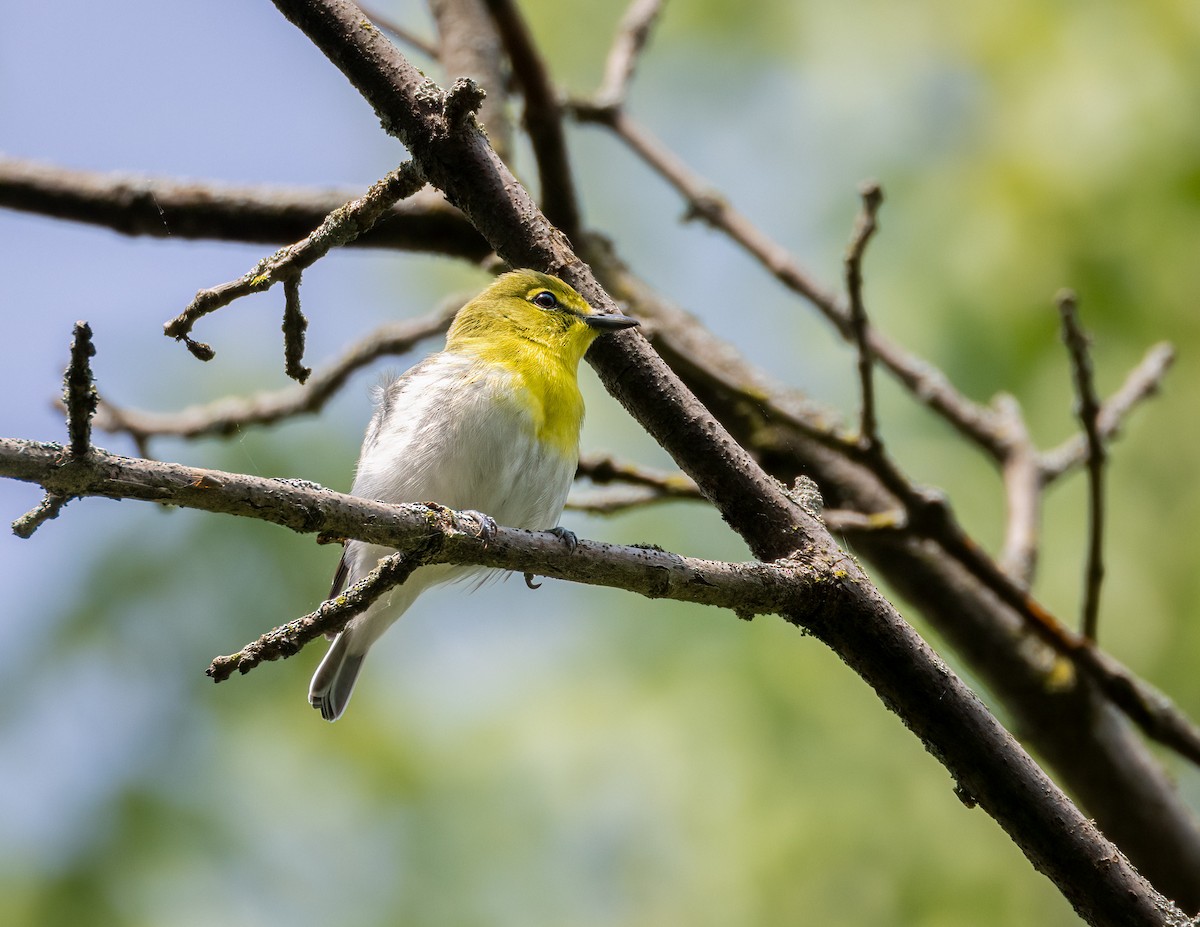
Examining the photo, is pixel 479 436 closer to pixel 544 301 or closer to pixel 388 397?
pixel 388 397

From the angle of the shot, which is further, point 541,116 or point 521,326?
point 541,116

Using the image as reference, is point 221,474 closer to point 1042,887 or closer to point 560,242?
point 560,242

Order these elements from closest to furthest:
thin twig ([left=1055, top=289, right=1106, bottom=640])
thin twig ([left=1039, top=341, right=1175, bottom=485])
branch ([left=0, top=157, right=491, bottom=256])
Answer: thin twig ([left=1055, top=289, right=1106, bottom=640]) < branch ([left=0, top=157, right=491, bottom=256]) < thin twig ([left=1039, top=341, right=1175, bottom=485])

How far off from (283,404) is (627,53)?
2174mm

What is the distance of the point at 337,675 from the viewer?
13.8 feet

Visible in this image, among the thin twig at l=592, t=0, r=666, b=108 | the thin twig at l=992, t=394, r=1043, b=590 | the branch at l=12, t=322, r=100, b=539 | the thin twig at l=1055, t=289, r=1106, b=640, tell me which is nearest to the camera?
the branch at l=12, t=322, r=100, b=539

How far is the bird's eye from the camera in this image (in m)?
4.13

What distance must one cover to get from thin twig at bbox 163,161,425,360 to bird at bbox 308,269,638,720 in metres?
1.16

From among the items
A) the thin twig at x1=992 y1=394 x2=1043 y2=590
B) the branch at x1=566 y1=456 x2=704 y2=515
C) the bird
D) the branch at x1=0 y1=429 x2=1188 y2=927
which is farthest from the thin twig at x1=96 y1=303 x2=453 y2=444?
the branch at x1=0 y1=429 x2=1188 y2=927

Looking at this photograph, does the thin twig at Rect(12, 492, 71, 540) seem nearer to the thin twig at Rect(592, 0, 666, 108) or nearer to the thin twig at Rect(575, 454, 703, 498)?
the thin twig at Rect(575, 454, 703, 498)

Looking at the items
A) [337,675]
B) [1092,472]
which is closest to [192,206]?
[337,675]

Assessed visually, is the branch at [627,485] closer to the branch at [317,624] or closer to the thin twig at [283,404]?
the thin twig at [283,404]

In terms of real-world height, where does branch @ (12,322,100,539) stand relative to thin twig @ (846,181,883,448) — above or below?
below

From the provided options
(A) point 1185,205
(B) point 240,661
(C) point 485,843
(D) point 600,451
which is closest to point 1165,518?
(A) point 1185,205
